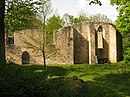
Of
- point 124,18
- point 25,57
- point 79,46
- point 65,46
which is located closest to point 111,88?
point 124,18

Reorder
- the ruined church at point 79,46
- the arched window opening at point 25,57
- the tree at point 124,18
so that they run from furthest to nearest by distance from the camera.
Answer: the arched window opening at point 25,57, the ruined church at point 79,46, the tree at point 124,18

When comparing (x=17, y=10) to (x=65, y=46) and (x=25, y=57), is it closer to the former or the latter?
(x=65, y=46)

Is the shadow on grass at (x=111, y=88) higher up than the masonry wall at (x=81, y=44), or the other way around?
the masonry wall at (x=81, y=44)

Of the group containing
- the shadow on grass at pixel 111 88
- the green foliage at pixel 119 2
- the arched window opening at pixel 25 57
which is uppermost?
the green foliage at pixel 119 2

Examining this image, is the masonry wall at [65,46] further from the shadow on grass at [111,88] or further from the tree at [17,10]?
the tree at [17,10]

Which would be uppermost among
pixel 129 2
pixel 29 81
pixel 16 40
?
pixel 129 2

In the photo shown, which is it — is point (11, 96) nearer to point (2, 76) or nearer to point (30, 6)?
point (2, 76)

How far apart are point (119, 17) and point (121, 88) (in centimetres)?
1557

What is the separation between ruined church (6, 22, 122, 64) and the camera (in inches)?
1384

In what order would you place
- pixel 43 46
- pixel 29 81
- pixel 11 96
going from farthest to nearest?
pixel 43 46 < pixel 29 81 < pixel 11 96

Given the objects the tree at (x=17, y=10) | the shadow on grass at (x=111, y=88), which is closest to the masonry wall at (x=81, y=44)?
the shadow on grass at (x=111, y=88)

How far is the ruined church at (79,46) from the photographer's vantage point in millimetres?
35156

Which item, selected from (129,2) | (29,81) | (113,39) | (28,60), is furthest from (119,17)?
(29,81)

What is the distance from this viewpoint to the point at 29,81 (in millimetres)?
9398
